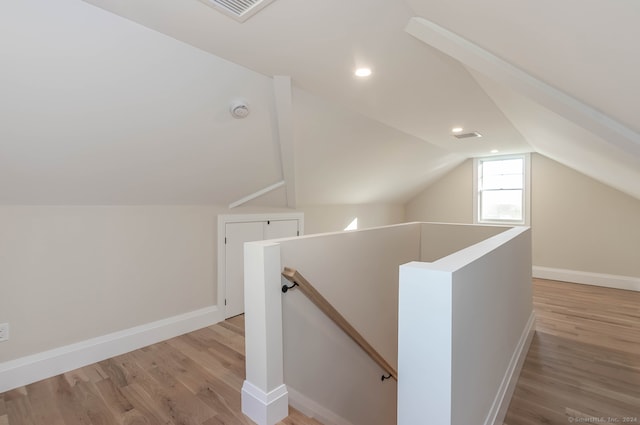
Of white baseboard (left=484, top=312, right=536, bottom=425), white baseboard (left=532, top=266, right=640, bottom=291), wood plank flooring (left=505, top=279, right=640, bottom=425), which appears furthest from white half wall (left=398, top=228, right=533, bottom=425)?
white baseboard (left=532, top=266, right=640, bottom=291)

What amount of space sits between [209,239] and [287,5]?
8.51 feet

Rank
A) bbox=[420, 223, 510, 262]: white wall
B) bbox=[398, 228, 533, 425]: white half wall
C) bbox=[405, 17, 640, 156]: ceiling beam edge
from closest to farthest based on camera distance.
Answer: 1. bbox=[398, 228, 533, 425]: white half wall
2. bbox=[405, 17, 640, 156]: ceiling beam edge
3. bbox=[420, 223, 510, 262]: white wall

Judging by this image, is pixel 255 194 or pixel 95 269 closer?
pixel 95 269

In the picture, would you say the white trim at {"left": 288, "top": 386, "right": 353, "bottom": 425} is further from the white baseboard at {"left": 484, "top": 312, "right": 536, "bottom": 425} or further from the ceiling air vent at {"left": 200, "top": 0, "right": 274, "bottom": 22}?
the ceiling air vent at {"left": 200, "top": 0, "right": 274, "bottom": 22}

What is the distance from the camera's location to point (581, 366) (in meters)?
2.87

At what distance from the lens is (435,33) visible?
6.02ft

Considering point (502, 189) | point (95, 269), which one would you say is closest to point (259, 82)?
point (95, 269)

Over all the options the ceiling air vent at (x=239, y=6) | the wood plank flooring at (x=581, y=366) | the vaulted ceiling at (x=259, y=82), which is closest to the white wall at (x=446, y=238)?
the wood plank flooring at (x=581, y=366)

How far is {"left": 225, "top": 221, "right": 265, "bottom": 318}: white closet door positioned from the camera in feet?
12.3

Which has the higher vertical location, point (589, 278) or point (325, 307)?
point (325, 307)

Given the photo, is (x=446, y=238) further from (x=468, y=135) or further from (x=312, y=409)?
(x=312, y=409)

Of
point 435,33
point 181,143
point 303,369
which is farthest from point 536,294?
point 181,143

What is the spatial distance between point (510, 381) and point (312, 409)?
4.88 feet

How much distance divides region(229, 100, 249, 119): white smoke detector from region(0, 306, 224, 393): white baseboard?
2.14 meters
